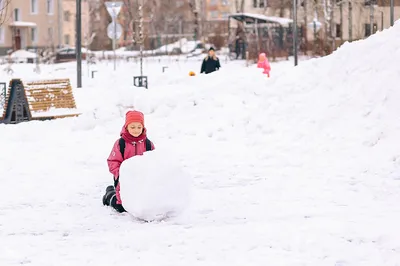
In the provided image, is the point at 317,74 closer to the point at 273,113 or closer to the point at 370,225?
the point at 273,113

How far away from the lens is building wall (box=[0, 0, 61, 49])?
218 ft

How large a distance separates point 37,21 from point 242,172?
61137mm

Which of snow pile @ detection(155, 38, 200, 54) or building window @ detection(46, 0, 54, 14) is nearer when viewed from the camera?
snow pile @ detection(155, 38, 200, 54)

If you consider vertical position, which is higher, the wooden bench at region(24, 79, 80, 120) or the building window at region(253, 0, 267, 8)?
the building window at region(253, 0, 267, 8)

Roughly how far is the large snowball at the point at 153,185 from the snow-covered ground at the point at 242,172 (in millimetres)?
139

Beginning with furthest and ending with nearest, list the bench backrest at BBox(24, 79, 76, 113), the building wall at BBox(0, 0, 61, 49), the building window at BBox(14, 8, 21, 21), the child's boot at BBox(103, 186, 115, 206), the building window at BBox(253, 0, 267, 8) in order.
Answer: the building wall at BBox(0, 0, 61, 49)
the building window at BBox(14, 8, 21, 21)
the building window at BBox(253, 0, 267, 8)
the bench backrest at BBox(24, 79, 76, 113)
the child's boot at BBox(103, 186, 115, 206)

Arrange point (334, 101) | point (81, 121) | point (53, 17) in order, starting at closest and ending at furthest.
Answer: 1. point (334, 101)
2. point (81, 121)
3. point (53, 17)

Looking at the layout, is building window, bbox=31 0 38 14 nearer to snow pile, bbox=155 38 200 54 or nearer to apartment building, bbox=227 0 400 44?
snow pile, bbox=155 38 200 54

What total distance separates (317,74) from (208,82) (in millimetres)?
4044

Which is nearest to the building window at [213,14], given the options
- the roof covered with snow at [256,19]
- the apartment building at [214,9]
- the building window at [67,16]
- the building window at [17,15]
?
the apartment building at [214,9]

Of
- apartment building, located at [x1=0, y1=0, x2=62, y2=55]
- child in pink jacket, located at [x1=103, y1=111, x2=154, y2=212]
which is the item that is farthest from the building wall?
child in pink jacket, located at [x1=103, y1=111, x2=154, y2=212]

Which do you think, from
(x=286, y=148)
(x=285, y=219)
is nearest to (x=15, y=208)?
(x=285, y=219)

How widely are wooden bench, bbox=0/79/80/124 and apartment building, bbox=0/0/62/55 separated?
4909 centimetres

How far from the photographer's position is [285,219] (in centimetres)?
698
